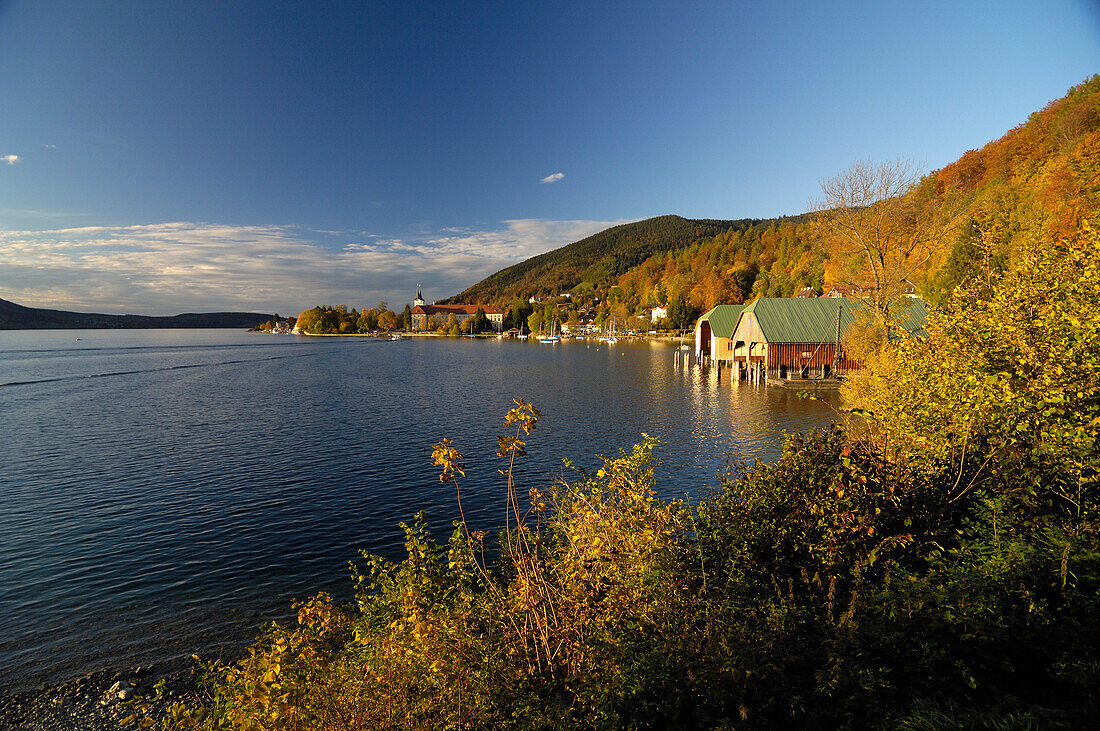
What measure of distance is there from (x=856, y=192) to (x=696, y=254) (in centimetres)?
14852

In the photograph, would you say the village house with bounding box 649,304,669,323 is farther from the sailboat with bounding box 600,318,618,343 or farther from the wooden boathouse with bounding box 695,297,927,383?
the wooden boathouse with bounding box 695,297,927,383

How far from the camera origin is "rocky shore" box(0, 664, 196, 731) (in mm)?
8586

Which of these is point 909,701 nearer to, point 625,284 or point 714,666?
point 714,666

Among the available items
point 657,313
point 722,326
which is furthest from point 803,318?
point 657,313

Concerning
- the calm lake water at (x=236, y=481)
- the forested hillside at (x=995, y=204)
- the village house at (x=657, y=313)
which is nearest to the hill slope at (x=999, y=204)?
the forested hillside at (x=995, y=204)

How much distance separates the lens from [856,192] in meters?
31.3

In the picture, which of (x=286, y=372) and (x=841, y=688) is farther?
(x=286, y=372)

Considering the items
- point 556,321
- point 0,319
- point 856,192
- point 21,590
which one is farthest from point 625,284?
point 0,319

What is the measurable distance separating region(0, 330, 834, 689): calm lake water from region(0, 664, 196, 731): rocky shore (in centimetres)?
51

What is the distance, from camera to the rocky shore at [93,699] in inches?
338

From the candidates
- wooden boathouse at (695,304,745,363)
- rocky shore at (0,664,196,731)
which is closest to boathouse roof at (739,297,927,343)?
wooden boathouse at (695,304,745,363)

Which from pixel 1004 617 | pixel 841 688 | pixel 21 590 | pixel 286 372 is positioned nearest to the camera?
pixel 841 688

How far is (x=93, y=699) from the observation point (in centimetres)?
916

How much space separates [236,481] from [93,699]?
1312 centimetres
